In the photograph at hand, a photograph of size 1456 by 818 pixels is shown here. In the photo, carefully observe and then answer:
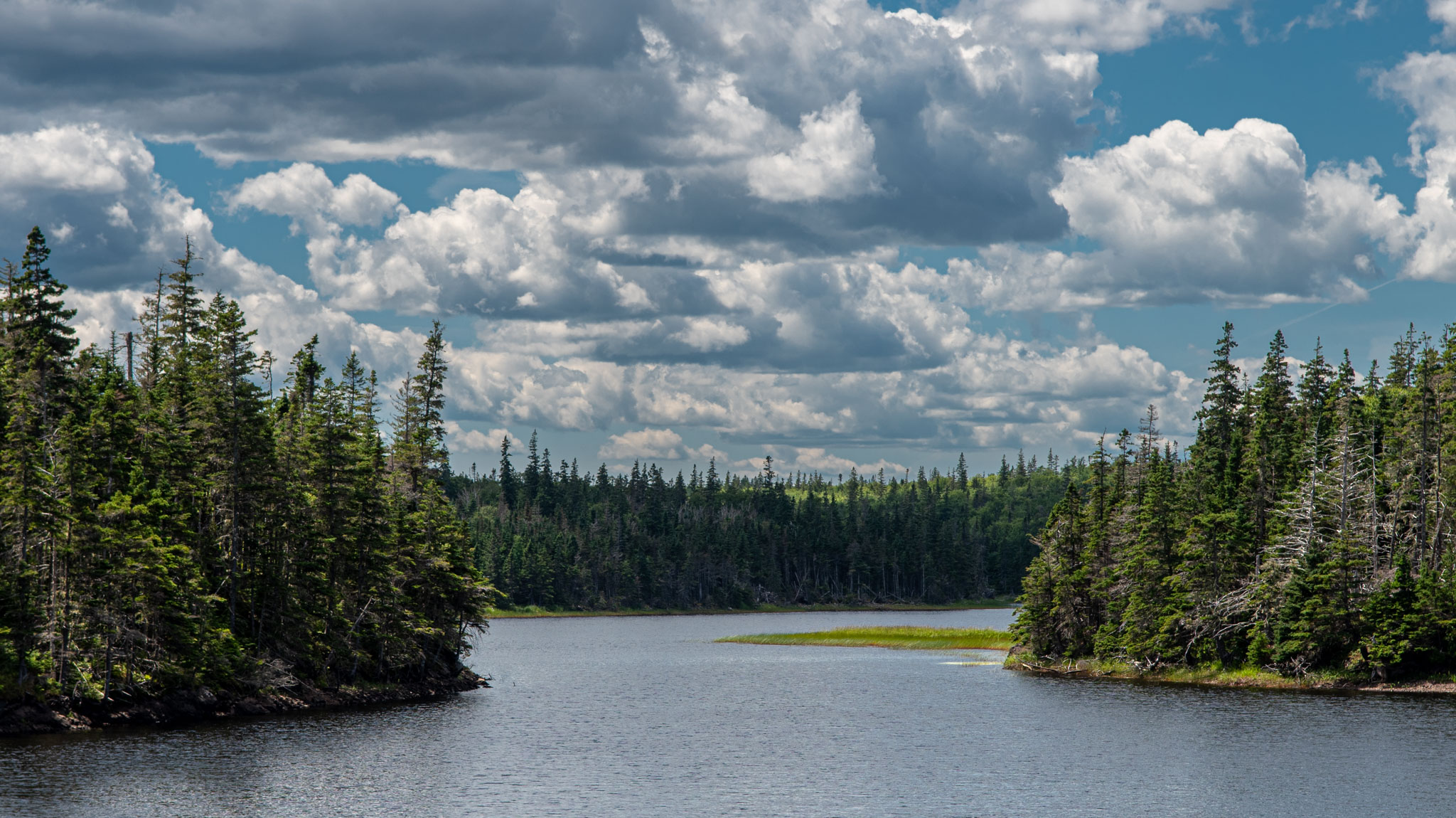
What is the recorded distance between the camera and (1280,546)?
87750 millimetres

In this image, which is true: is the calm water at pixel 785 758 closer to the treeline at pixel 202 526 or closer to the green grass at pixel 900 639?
the treeline at pixel 202 526

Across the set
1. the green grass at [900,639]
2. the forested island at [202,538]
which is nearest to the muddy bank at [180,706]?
the forested island at [202,538]

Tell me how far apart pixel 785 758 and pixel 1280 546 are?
4670cm

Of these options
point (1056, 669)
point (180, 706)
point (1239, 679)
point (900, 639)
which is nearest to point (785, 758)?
point (180, 706)

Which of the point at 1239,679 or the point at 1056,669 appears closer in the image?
the point at 1239,679

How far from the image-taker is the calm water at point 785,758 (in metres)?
47.8

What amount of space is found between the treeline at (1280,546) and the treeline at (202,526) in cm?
5074

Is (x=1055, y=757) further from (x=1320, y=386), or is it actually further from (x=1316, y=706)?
(x=1320, y=386)

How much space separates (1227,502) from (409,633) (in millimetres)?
61616

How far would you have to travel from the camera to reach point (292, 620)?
73875 millimetres

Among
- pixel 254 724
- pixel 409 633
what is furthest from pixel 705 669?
pixel 254 724

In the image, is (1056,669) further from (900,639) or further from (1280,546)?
(900,639)

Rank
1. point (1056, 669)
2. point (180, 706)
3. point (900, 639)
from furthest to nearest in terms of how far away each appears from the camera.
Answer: point (900, 639), point (1056, 669), point (180, 706)

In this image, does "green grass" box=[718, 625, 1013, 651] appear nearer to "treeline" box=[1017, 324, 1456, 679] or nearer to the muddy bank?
"treeline" box=[1017, 324, 1456, 679]
